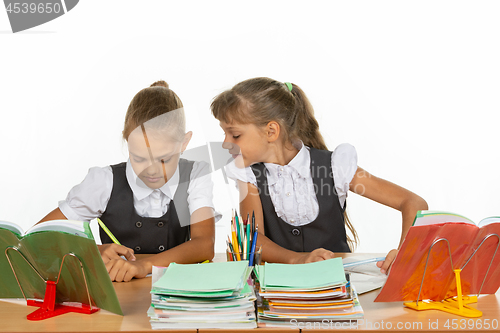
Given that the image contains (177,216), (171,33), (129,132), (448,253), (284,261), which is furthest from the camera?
(171,33)

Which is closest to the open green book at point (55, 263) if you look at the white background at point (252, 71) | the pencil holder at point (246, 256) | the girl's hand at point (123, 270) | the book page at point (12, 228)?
the book page at point (12, 228)

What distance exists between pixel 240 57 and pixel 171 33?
0.35 meters

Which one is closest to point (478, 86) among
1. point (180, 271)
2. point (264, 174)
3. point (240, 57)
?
point (240, 57)

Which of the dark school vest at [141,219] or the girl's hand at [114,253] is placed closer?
the girl's hand at [114,253]

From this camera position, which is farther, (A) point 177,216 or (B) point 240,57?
(B) point 240,57

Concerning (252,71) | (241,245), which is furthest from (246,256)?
(252,71)

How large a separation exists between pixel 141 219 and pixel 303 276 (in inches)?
27.3

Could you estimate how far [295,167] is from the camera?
4.80 ft

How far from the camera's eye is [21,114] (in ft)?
7.60

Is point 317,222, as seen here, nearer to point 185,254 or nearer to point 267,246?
point 267,246

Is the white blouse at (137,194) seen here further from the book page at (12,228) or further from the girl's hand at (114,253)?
the book page at (12,228)

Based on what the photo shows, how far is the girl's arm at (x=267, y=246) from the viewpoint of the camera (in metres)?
1.05

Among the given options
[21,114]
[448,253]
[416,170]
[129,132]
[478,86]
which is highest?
[21,114]

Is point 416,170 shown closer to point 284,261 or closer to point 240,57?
point 240,57
